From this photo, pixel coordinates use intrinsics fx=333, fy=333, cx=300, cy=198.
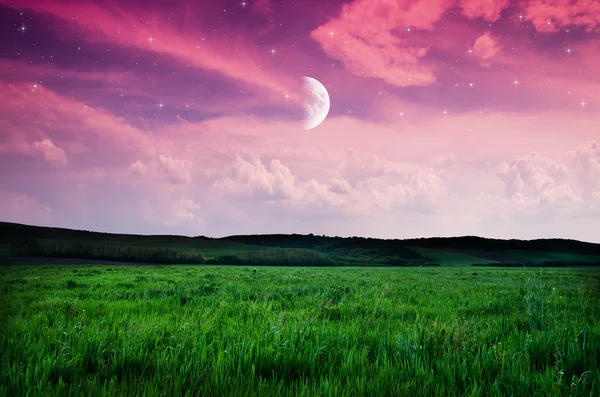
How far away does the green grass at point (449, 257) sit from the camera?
91450 millimetres

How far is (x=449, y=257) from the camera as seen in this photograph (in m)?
98.1

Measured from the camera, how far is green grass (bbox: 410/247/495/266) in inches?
3600

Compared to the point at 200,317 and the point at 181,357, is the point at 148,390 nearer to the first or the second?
the point at 181,357

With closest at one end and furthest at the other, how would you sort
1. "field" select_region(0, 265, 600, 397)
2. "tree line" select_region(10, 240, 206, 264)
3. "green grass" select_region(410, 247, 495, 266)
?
1. "field" select_region(0, 265, 600, 397)
2. "tree line" select_region(10, 240, 206, 264)
3. "green grass" select_region(410, 247, 495, 266)

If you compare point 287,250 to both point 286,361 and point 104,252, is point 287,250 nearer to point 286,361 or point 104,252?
point 104,252

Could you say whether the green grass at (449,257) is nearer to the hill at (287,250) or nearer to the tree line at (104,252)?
the hill at (287,250)

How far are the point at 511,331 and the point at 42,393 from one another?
248 inches

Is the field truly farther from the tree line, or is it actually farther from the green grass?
the green grass

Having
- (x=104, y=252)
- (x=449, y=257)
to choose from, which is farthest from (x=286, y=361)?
(x=449, y=257)

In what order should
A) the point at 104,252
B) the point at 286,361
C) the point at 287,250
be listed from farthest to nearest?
the point at 287,250 → the point at 104,252 → the point at 286,361

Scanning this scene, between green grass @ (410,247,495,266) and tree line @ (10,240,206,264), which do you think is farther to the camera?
green grass @ (410,247,495,266)

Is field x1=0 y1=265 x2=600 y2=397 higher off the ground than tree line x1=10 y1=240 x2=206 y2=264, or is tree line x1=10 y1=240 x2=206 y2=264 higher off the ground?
field x1=0 y1=265 x2=600 y2=397

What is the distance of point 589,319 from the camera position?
668 centimetres

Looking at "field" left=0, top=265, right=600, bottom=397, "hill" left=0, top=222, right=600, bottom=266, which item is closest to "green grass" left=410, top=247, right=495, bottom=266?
"hill" left=0, top=222, right=600, bottom=266
